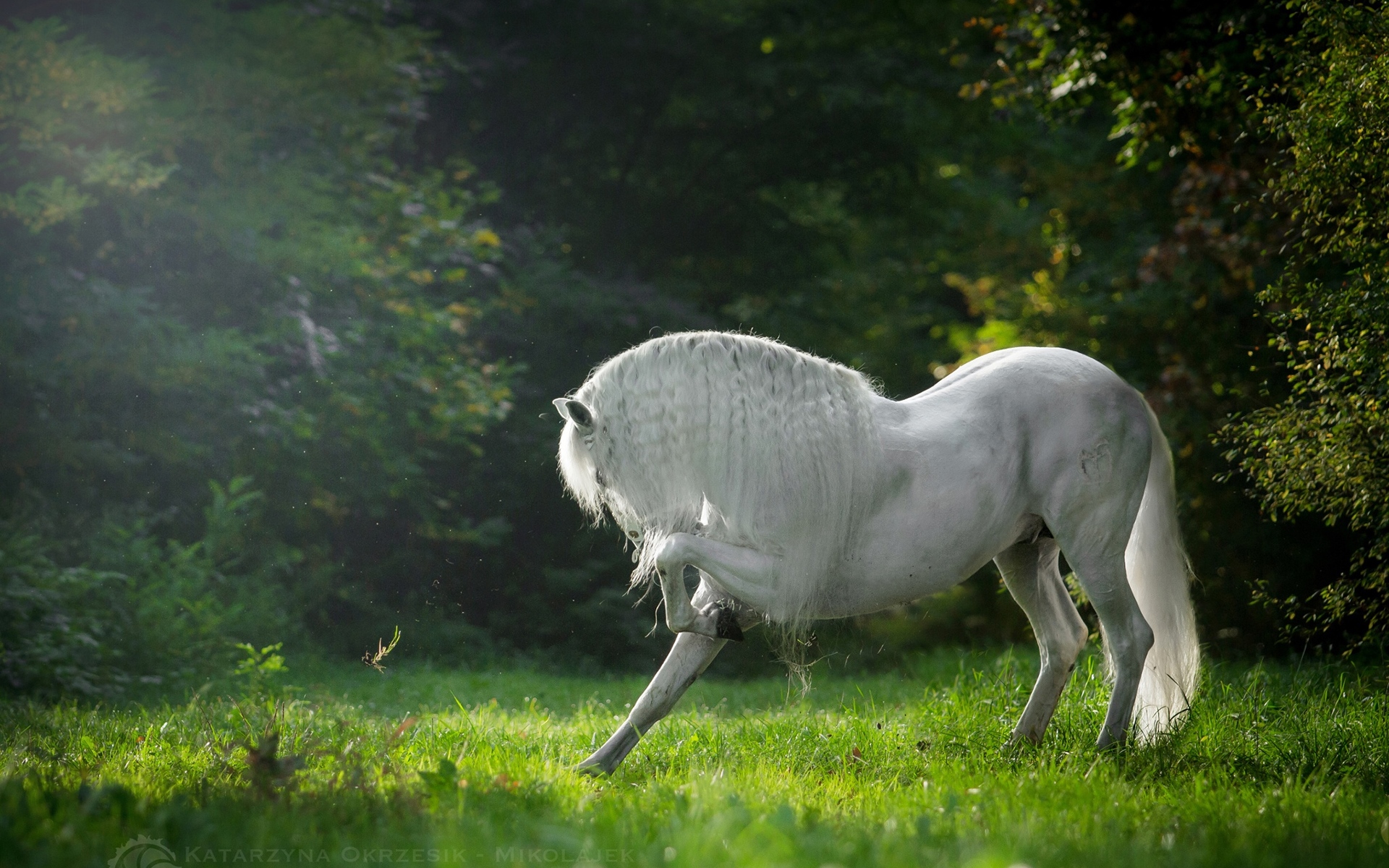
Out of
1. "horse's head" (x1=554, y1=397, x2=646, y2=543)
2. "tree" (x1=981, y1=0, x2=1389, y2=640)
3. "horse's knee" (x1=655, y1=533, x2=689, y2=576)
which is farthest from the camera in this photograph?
"tree" (x1=981, y1=0, x2=1389, y2=640)

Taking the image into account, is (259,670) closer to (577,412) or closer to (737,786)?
(577,412)

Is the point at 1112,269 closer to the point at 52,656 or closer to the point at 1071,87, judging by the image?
the point at 1071,87

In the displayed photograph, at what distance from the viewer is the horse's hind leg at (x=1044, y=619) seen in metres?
4.39

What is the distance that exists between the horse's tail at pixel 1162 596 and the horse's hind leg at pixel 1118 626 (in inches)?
5.8

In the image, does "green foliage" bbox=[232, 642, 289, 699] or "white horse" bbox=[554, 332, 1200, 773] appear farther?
"green foliage" bbox=[232, 642, 289, 699]

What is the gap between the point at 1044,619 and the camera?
4559 millimetres

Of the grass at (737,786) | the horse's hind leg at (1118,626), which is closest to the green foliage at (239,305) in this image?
the grass at (737,786)

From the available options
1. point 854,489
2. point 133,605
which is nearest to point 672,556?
point 854,489

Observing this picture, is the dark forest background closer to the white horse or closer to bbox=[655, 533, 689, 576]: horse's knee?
Answer: the white horse

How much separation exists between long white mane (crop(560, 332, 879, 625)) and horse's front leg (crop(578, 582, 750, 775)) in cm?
31

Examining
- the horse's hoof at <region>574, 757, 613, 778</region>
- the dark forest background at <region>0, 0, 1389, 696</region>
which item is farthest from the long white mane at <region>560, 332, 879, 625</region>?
the dark forest background at <region>0, 0, 1389, 696</region>

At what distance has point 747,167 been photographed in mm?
12648

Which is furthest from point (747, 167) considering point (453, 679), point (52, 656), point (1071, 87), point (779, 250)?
point (52, 656)

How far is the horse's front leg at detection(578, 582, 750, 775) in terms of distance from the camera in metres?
3.92
